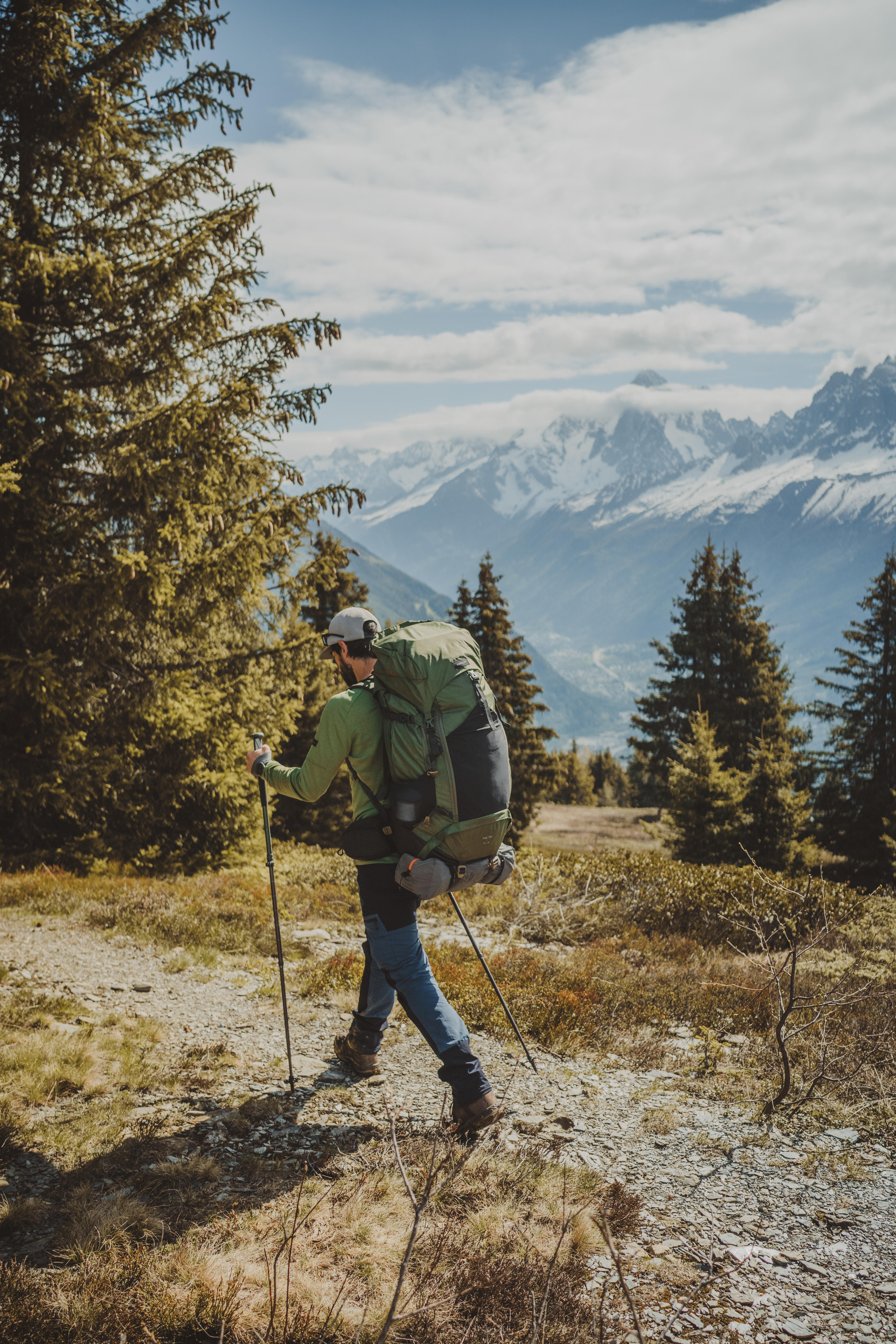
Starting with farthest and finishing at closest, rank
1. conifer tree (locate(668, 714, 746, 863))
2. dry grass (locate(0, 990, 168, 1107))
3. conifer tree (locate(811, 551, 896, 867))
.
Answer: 1. conifer tree (locate(811, 551, 896, 867))
2. conifer tree (locate(668, 714, 746, 863))
3. dry grass (locate(0, 990, 168, 1107))

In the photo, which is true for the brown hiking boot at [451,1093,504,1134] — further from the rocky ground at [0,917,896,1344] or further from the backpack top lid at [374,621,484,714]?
the backpack top lid at [374,621,484,714]

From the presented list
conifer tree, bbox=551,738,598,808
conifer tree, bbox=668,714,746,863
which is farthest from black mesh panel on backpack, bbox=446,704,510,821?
conifer tree, bbox=551,738,598,808

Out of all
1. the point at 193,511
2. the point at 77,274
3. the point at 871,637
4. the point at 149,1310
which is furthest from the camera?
the point at 871,637

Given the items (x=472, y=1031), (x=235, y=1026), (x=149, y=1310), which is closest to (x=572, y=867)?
(x=472, y=1031)

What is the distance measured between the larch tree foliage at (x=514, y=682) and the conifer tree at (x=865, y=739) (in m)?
10.4

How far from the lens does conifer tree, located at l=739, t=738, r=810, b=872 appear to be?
723 inches

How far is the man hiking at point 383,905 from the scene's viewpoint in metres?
3.94

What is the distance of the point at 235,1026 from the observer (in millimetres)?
5438

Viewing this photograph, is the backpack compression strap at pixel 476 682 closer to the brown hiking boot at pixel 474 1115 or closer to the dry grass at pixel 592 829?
the brown hiking boot at pixel 474 1115

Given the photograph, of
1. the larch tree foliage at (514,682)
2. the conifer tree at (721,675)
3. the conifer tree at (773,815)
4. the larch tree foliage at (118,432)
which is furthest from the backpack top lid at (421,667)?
the conifer tree at (721,675)

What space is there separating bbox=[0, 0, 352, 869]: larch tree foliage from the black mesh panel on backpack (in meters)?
5.89

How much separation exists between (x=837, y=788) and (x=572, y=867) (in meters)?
21.9

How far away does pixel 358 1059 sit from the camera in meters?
4.68

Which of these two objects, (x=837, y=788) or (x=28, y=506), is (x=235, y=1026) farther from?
(x=837, y=788)
